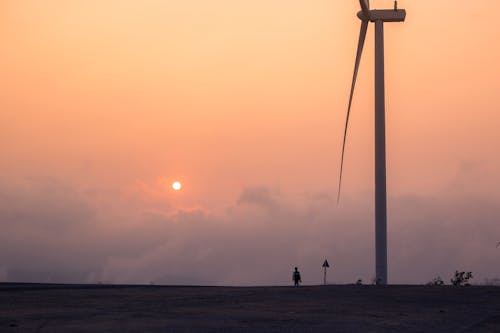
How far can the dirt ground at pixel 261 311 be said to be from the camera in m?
25.1

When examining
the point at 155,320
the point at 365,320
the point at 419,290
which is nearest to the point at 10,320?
the point at 155,320

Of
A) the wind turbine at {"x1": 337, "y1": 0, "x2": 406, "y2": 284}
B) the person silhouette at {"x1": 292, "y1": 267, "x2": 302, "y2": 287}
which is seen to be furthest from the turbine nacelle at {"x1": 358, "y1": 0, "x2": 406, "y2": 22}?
the person silhouette at {"x1": 292, "y1": 267, "x2": 302, "y2": 287}

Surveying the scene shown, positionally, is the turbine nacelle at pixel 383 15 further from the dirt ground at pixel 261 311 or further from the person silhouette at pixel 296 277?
the dirt ground at pixel 261 311

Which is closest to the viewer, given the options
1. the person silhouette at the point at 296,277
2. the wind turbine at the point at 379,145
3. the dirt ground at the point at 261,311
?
the dirt ground at the point at 261,311

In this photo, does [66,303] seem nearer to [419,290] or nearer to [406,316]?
[406,316]

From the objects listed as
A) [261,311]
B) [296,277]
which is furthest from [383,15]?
[261,311]

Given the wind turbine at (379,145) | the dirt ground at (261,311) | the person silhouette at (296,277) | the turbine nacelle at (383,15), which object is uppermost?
the turbine nacelle at (383,15)

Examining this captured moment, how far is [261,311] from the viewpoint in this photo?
30.5 m

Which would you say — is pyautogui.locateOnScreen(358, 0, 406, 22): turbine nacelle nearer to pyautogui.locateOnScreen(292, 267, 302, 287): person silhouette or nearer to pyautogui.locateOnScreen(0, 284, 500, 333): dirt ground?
pyautogui.locateOnScreen(292, 267, 302, 287): person silhouette

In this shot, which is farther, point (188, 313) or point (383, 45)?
point (383, 45)

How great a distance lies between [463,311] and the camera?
31.6 m

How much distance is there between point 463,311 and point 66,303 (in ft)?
49.6

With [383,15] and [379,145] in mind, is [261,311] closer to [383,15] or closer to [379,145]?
[379,145]

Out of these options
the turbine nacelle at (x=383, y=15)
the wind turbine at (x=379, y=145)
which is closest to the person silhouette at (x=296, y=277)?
the wind turbine at (x=379, y=145)
